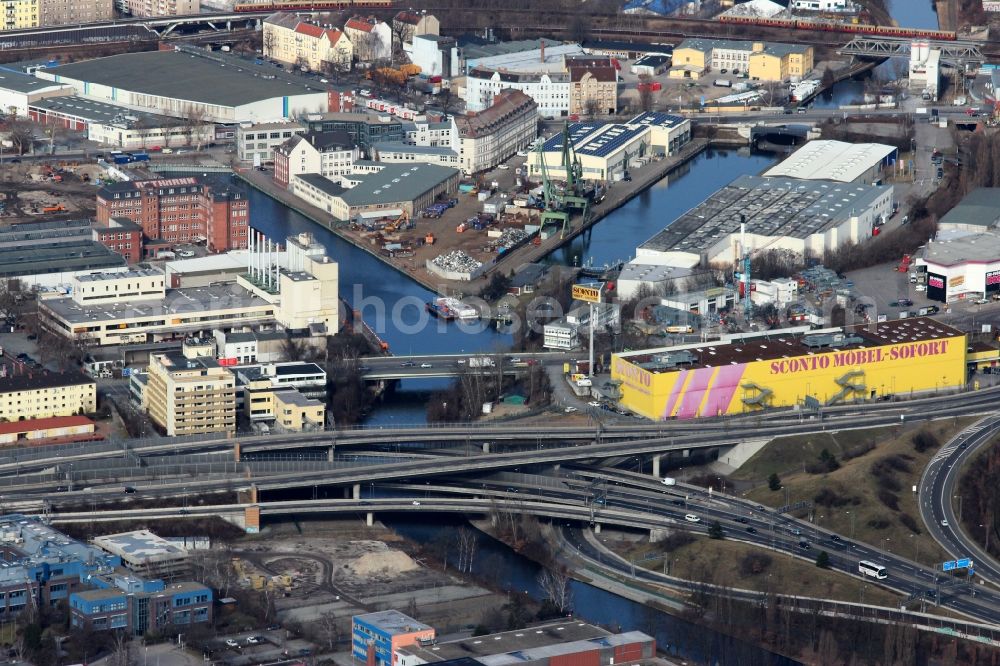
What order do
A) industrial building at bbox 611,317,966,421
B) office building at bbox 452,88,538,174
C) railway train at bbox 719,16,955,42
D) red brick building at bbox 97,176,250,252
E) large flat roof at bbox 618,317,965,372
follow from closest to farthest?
industrial building at bbox 611,317,966,421
large flat roof at bbox 618,317,965,372
red brick building at bbox 97,176,250,252
office building at bbox 452,88,538,174
railway train at bbox 719,16,955,42

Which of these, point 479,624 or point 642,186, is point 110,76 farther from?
point 479,624

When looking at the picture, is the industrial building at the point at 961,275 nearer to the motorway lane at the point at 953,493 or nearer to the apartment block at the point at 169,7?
the motorway lane at the point at 953,493

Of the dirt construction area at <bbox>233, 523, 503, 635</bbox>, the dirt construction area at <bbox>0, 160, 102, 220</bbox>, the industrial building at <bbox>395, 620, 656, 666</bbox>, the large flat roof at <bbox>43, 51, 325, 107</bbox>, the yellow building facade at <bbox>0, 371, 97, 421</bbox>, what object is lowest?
the dirt construction area at <bbox>233, 523, 503, 635</bbox>

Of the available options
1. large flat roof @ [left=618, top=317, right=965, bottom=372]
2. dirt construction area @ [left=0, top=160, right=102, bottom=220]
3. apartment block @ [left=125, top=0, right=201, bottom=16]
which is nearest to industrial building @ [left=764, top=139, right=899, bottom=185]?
large flat roof @ [left=618, top=317, right=965, bottom=372]

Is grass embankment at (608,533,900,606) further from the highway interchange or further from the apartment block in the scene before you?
the apartment block

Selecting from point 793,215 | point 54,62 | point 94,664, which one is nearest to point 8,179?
point 54,62

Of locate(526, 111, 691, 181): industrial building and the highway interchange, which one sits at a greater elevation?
locate(526, 111, 691, 181): industrial building

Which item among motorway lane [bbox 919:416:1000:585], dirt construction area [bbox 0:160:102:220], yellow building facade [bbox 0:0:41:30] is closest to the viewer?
motorway lane [bbox 919:416:1000:585]

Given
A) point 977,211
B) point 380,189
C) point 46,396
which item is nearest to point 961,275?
point 977,211

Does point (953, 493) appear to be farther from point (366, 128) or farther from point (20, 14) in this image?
point (20, 14)
